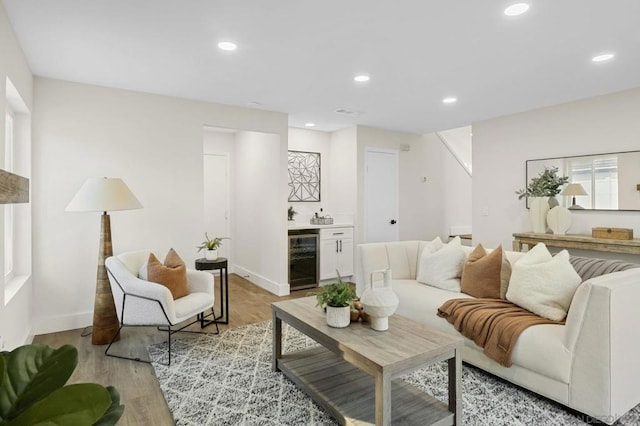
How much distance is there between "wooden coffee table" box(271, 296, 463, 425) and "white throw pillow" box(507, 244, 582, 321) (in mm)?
783

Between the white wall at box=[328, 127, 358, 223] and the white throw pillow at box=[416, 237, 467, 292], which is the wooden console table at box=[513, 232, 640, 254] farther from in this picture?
the white wall at box=[328, 127, 358, 223]

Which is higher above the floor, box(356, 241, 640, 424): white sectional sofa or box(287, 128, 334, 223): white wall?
box(287, 128, 334, 223): white wall

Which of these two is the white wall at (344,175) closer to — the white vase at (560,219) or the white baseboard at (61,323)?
the white vase at (560,219)

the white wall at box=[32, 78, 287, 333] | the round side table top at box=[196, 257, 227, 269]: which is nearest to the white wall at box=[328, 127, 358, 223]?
the white wall at box=[32, 78, 287, 333]

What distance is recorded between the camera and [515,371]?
231cm

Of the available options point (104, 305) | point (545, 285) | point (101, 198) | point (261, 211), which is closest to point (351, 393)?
point (545, 285)

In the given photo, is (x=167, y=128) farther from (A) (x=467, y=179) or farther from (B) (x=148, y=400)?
(A) (x=467, y=179)

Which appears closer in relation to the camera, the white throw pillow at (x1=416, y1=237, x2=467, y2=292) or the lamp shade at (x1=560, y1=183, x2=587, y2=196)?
the white throw pillow at (x1=416, y1=237, x2=467, y2=292)

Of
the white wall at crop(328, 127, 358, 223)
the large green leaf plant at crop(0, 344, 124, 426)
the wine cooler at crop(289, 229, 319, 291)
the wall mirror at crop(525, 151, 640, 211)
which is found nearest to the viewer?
the large green leaf plant at crop(0, 344, 124, 426)

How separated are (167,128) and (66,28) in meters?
1.59

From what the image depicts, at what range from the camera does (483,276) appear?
2.98m

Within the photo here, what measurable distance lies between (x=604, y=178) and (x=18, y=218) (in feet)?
20.0

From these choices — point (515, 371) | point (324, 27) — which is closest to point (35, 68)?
point (324, 27)

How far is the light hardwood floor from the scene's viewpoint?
2.20 meters
